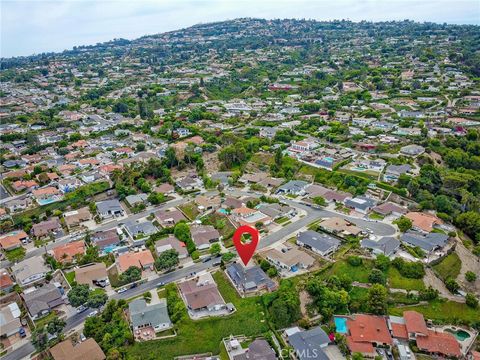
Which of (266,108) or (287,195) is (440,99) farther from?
(287,195)

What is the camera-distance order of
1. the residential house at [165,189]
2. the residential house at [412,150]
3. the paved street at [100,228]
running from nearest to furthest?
the paved street at [100,228]
the residential house at [165,189]
the residential house at [412,150]

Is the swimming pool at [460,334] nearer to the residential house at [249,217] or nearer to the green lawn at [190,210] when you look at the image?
the residential house at [249,217]

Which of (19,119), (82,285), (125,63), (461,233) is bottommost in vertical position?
(461,233)

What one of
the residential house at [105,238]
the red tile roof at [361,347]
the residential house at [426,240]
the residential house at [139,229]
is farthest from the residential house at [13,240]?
the residential house at [426,240]

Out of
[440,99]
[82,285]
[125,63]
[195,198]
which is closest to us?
[82,285]

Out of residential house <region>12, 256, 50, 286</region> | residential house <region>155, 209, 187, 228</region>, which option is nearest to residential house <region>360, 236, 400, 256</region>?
residential house <region>155, 209, 187, 228</region>

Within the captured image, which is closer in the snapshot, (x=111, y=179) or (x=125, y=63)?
(x=111, y=179)

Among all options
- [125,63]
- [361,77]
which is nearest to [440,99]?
[361,77]
